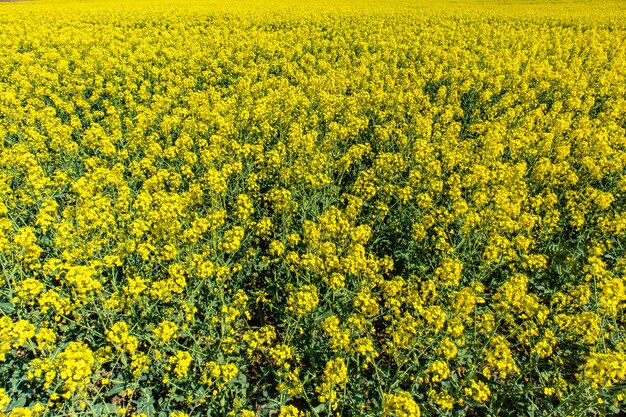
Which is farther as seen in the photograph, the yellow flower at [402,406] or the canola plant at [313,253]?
the canola plant at [313,253]

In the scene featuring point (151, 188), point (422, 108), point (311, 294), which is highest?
point (422, 108)

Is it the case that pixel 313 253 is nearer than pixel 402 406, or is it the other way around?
pixel 402 406

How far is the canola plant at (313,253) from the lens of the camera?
13.0 ft

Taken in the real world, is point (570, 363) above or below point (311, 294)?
below

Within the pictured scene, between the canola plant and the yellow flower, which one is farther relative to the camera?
the canola plant

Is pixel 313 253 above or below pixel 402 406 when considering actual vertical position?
above

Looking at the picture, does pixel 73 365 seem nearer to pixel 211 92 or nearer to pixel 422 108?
pixel 211 92

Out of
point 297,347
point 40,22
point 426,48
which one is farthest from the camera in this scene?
point 40,22

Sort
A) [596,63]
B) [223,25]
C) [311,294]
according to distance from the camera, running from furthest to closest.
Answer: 1. [223,25]
2. [596,63]
3. [311,294]

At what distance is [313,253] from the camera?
17.3ft

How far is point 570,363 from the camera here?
4.75 metres

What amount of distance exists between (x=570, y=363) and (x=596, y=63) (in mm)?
15502

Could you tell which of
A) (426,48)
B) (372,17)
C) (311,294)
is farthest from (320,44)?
(311,294)

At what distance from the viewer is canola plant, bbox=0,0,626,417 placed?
3949 mm
